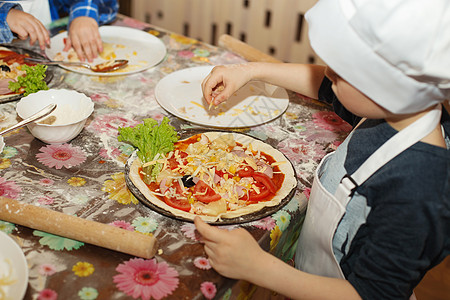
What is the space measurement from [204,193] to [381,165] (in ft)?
1.69

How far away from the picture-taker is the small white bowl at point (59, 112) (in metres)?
1.50

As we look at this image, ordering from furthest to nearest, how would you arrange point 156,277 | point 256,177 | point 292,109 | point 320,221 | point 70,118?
point 292,109 → point 70,118 → point 256,177 → point 320,221 → point 156,277

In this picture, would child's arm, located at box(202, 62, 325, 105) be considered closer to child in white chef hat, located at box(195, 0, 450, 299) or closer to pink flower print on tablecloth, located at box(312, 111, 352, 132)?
pink flower print on tablecloth, located at box(312, 111, 352, 132)

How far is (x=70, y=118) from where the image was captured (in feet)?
5.38

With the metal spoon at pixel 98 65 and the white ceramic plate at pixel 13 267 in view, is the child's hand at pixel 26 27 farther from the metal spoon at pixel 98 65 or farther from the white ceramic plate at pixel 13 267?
the white ceramic plate at pixel 13 267

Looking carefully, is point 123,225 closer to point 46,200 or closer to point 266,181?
point 46,200

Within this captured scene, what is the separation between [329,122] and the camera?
1856mm

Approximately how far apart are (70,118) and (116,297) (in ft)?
2.64

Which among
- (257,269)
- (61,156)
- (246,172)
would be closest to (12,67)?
(61,156)

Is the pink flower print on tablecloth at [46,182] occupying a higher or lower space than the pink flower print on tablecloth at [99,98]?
lower

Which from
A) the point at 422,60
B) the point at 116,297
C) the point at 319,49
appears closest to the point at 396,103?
the point at 422,60

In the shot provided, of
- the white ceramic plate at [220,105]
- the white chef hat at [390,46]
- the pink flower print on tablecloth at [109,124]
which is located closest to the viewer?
the white chef hat at [390,46]

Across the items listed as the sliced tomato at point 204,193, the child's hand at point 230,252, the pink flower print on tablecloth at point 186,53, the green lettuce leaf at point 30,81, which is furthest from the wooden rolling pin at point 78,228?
the pink flower print on tablecloth at point 186,53

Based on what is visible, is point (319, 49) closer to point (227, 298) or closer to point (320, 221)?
point (320, 221)
